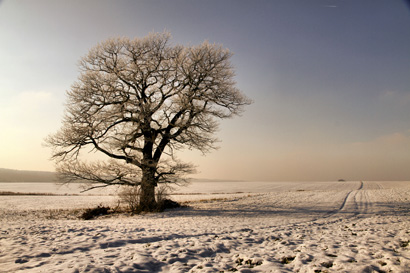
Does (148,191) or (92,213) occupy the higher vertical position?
(148,191)

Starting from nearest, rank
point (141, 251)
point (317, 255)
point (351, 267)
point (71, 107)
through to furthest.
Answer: point (351, 267) → point (317, 255) → point (141, 251) → point (71, 107)

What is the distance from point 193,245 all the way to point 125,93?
45.8 ft

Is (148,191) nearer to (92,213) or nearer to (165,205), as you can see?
(165,205)

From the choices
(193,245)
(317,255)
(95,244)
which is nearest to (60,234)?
(95,244)

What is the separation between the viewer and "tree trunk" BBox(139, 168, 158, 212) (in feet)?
56.0

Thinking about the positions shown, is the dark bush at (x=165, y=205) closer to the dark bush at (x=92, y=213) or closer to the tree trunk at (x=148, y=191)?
the tree trunk at (x=148, y=191)

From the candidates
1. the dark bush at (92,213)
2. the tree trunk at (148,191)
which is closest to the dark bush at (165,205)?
the tree trunk at (148,191)

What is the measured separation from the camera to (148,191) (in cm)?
1736

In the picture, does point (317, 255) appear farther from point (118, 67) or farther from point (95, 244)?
point (118, 67)

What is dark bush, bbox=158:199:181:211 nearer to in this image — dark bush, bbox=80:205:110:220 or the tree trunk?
the tree trunk

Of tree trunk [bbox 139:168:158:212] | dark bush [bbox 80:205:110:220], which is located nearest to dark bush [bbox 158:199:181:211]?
tree trunk [bbox 139:168:158:212]

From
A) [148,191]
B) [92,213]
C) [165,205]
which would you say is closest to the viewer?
Result: [92,213]

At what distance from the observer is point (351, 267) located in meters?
5.13

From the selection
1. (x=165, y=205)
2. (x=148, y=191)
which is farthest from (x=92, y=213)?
(x=165, y=205)
